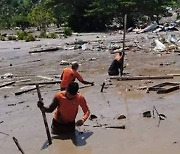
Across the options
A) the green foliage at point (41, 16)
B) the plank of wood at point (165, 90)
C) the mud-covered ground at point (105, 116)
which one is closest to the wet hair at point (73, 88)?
the mud-covered ground at point (105, 116)

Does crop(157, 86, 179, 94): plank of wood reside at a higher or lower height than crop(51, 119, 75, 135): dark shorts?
lower

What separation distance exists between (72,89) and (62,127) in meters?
0.99

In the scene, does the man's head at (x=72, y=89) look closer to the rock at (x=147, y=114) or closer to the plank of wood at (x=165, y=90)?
the rock at (x=147, y=114)

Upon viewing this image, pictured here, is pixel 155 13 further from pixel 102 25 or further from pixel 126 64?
pixel 126 64

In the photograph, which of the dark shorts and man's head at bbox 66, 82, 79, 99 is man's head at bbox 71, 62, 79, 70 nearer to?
the dark shorts

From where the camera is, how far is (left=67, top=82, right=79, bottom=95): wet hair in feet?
26.9

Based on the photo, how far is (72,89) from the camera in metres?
8.29

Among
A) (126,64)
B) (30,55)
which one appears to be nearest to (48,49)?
(30,55)

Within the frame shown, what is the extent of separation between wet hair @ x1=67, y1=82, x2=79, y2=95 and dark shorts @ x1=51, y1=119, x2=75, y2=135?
31.9 inches

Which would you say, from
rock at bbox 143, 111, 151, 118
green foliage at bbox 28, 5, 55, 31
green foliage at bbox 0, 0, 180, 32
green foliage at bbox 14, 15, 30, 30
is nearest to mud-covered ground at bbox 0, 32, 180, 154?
rock at bbox 143, 111, 151, 118

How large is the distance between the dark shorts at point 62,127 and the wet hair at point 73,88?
0.81 metres

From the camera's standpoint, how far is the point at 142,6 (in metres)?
52.5

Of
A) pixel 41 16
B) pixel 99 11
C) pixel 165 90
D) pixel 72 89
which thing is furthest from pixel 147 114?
pixel 41 16

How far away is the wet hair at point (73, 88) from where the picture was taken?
819 cm
